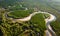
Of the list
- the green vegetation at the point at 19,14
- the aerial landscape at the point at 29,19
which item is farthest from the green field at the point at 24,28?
the green vegetation at the point at 19,14

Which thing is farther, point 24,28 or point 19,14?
point 19,14

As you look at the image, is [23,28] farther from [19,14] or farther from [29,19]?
[19,14]

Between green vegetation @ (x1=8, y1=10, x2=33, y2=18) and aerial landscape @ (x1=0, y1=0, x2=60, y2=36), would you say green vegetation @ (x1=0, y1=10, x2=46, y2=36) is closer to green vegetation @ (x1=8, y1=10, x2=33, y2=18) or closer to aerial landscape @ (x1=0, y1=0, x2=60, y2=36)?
aerial landscape @ (x1=0, y1=0, x2=60, y2=36)

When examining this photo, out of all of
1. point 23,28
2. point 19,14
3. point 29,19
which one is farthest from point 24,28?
point 19,14

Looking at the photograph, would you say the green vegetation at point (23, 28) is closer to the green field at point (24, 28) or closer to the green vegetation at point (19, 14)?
the green field at point (24, 28)

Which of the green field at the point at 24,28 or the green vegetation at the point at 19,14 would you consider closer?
the green field at the point at 24,28

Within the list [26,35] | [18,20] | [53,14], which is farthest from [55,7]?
[26,35]

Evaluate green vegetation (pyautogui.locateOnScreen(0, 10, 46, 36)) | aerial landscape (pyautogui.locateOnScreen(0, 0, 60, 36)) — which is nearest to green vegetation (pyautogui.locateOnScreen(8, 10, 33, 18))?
aerial landscape (pyautogui.locateOnScreen(0, 0, 60, 36))

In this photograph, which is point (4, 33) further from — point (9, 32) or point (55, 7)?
point (55, 7)

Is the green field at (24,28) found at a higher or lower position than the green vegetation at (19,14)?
lower
